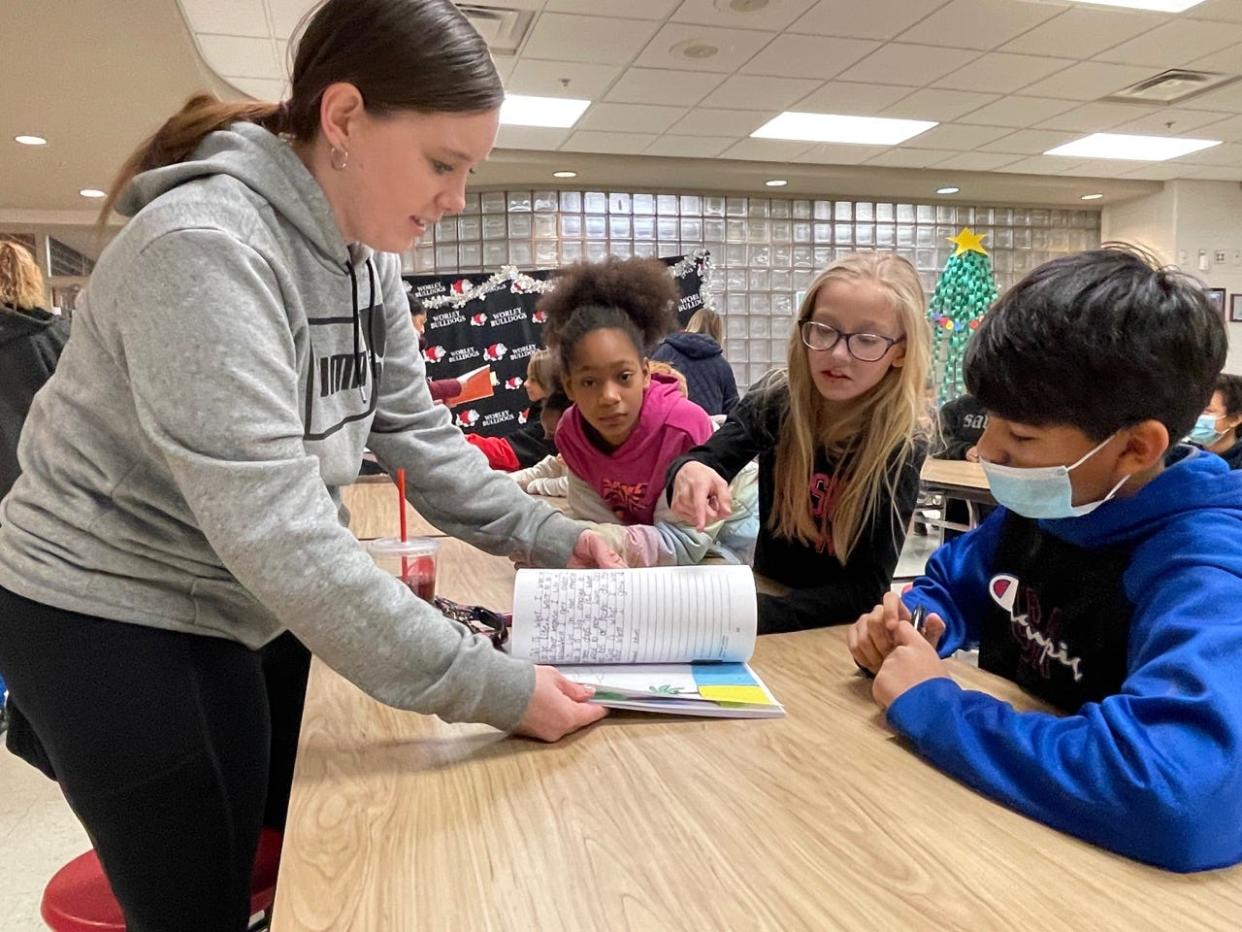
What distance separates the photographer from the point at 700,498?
1154 mm

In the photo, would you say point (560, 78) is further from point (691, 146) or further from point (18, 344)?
point (18, 344)

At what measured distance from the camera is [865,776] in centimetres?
65

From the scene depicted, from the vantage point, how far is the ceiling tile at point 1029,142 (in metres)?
5.29

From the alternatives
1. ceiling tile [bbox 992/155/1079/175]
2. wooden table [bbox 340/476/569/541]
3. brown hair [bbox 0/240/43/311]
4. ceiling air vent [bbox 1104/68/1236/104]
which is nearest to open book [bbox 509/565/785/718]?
wooden table [bbox 340/476/569/541]

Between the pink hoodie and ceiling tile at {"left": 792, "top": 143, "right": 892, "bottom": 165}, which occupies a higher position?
ceiling tile at {"left": 792, "top": 143, "right": 892, "bottom": 165}

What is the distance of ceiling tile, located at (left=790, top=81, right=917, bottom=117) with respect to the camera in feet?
14.7

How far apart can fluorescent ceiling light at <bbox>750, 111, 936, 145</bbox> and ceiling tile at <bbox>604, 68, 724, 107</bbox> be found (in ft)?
2.18

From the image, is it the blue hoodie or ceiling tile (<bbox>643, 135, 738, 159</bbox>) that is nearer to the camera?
the blue hoodie

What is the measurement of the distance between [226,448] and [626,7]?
340 cm

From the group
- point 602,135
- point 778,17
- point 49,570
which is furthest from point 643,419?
point 602,135

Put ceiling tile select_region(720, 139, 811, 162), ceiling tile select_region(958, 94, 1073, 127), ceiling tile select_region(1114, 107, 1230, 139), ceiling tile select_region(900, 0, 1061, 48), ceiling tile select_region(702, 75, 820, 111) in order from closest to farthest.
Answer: ceiling tile select_region(900, 0, 1061, 48) < ceiling tile select_region(702, 75, 820, 111) < ceiling tile select_region(958, 94, 1073, 127) < ceiling tile select_region(1114, 107, 1230, 139) < ceiling tile select_region(720, 139, 811, 162)

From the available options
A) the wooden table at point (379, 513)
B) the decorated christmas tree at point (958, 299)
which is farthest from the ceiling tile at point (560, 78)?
the decorated christmas tree at point (958, 299)

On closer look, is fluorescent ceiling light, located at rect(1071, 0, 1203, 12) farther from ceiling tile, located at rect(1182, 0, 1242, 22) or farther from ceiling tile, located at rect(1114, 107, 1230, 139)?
ceiling tile, located at rect(1114, 107, 1230, 139)

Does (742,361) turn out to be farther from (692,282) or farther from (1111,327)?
(1111,327)
